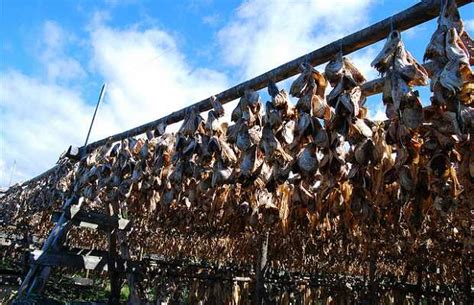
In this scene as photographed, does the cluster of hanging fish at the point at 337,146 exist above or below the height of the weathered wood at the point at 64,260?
above

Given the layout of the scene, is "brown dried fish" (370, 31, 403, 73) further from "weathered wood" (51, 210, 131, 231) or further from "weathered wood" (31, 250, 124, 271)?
"weathered wood" (51, 210, 131, 231)

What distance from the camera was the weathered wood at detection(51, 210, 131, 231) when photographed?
4754 millimetres

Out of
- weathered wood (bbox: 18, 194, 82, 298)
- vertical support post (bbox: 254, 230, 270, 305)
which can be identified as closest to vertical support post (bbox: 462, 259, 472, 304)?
vertical support post (bbox: 254, 230, 270, 305)

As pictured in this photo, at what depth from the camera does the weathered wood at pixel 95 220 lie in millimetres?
4754

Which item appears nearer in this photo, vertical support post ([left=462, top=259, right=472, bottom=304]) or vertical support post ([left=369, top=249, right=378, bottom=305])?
vertical support post ([left=462, top=259, right=472, bottom=304])

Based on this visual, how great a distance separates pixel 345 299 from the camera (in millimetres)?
9938

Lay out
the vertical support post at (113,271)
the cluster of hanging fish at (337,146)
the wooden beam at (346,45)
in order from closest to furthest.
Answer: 1. the cluster of hanging fish at (337,146)
2. the wooden beam at (346,45)
3. the vertical support post at (113,271)

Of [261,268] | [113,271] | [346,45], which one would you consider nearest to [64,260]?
[113,271]

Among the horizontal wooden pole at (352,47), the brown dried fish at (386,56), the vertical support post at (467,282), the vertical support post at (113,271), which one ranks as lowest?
the vertical support post at (113,271)

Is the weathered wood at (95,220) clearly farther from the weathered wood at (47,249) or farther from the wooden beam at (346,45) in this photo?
the wooden beam at (346,45)

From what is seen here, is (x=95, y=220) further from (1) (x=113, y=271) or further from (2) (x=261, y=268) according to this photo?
(2) (x=261, y=268)

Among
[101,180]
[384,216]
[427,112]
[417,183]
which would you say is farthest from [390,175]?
[101,180]

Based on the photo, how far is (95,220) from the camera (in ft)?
16.1

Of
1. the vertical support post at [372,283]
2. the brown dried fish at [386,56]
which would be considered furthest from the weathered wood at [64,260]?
the vertical support post at [372,283]
